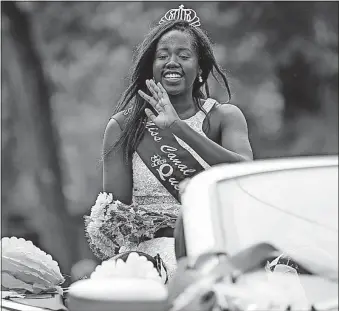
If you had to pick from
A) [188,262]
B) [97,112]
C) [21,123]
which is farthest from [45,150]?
[188,262]

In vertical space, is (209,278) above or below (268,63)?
below

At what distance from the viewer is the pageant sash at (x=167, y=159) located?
340cm

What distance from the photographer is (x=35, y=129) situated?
7230 millimetres

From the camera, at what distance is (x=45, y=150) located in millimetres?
7227

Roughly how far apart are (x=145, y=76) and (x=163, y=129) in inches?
18.2

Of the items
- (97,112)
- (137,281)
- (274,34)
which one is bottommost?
(137,281)

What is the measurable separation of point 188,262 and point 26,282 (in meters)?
1.38

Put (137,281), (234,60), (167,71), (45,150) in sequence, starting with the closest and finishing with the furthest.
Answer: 1. (137,281)
2. (167,71)
3. (234,60)
4. (45,150)

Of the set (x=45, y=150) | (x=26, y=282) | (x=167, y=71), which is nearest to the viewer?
(x=26, y=282)

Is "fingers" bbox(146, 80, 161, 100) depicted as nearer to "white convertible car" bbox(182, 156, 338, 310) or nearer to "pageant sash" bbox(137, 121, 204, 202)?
"pageant sash" bbox(137, 121, 204, 202)

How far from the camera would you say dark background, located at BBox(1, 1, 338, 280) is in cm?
667

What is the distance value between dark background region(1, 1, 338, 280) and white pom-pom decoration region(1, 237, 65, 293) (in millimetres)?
3408

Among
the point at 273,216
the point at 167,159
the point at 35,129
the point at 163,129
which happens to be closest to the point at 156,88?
the point at 163,129

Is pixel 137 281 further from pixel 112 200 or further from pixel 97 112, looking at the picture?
pixel 97 112
